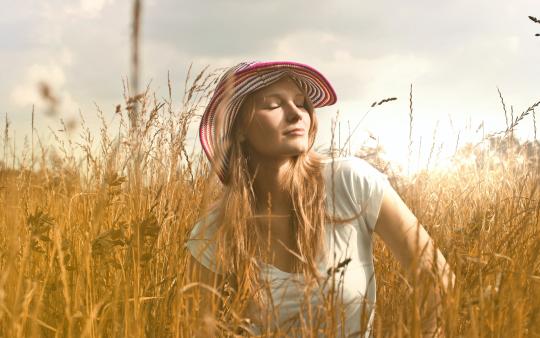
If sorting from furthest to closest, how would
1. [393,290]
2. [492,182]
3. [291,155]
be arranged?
[492,182], [291,155], [393,290]

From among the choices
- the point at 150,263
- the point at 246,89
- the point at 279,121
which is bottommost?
the point at 150,263

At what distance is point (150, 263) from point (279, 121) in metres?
0.76

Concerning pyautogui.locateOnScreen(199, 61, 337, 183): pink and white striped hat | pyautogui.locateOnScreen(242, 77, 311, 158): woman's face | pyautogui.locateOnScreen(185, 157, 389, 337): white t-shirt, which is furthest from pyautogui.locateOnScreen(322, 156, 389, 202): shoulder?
pyautogui.locateOnScreen(199, 61, 337, 183): pink and white striped hat

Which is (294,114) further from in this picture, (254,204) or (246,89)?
(254,204)

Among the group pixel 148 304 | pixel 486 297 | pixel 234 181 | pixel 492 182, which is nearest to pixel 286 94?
pixel 234 181

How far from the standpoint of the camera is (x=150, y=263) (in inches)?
82.0

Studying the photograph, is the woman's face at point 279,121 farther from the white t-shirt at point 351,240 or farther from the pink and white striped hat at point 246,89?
the white t-shirt at point 351,240

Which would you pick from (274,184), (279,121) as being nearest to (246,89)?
(279,121)

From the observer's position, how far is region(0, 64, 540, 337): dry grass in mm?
1366

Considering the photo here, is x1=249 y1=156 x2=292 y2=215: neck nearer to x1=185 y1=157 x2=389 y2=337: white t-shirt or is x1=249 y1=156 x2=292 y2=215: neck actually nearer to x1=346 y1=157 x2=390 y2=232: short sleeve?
x1=185 y1=157 x2=389 y2=337: white t-shirt

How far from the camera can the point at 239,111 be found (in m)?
2.53

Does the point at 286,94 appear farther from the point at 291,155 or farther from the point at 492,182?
the point at 492,182

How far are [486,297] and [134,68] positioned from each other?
104 cm

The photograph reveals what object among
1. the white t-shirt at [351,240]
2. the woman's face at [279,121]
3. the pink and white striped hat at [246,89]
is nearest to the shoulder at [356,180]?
the white t-shirt at [351,240]
